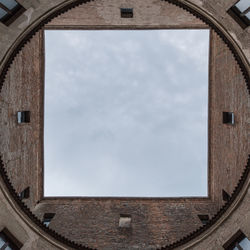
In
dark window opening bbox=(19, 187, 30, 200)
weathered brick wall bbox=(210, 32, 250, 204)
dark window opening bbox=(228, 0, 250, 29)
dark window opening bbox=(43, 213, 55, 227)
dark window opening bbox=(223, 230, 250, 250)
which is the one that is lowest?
dark window opening bbox=(43, 213, 55, 227)

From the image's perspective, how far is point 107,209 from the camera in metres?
13.2

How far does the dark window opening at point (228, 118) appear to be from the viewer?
36.6ft

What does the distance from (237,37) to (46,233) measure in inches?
323

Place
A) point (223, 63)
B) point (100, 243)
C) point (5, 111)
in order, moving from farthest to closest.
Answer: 1. point (223, 63)
2. point (100, 243)
3. point (5, 111)

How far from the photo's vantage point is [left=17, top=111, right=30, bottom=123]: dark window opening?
11336mm

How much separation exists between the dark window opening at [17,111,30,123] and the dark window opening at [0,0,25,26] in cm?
432

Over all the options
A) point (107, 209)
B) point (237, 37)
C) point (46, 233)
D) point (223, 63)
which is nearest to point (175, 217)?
point (107, 209)

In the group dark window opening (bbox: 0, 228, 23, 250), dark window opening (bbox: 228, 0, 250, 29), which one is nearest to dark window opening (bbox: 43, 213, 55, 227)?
dark window opening (bbox: 0, 228, 23, 250)

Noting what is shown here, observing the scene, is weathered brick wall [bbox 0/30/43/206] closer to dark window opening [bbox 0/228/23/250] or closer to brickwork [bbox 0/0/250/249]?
brickwork [bbox 0/0/250/249]

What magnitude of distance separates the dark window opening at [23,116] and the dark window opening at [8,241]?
164 inches

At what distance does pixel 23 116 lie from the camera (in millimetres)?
11797

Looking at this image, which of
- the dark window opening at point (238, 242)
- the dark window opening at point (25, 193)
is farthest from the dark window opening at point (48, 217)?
the dark window opening at point (238, 242)

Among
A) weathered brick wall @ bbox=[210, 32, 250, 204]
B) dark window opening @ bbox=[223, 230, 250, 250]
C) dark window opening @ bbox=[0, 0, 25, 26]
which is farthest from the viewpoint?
weathered brick wall @ bbox=[210, 32, 250, 204]

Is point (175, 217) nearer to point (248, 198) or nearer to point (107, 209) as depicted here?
point (107, 209)
